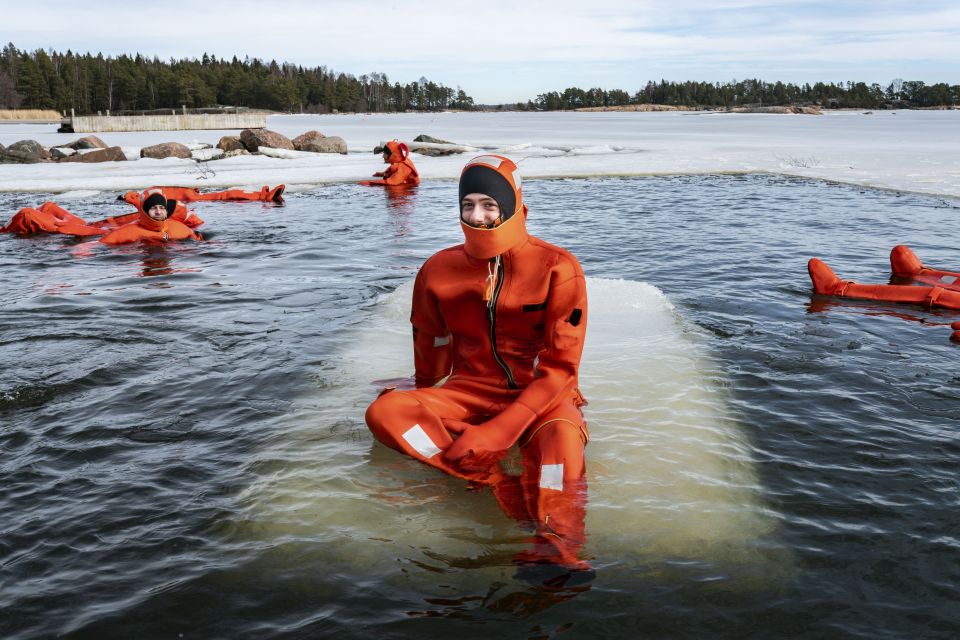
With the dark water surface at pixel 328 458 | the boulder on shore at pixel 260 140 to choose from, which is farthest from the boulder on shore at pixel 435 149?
the dark water surface at pixel 328 458

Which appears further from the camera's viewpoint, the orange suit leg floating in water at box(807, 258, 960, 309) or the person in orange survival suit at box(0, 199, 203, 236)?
the person in orange survival suit at box(0, 199, 203, 236)

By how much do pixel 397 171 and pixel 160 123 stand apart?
4177 cm

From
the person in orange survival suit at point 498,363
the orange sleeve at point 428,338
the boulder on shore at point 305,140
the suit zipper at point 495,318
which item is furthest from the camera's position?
the boulder on shore at point 305,140

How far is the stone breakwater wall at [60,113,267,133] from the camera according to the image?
51562 millimetres

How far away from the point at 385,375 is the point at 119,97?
111619 millimetres

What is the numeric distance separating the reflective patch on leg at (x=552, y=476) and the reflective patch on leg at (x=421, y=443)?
0.59m

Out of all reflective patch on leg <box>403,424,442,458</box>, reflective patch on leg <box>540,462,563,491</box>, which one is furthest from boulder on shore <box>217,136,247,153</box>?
reflective patch on leg <box>540,462,563,491</box>

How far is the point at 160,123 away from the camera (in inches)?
2143

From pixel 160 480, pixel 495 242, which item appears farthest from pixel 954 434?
pixel 160 480

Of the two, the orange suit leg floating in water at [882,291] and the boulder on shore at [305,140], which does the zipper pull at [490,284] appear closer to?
the orange suit leg floating in water at [882,291]

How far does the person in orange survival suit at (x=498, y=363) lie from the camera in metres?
3.79

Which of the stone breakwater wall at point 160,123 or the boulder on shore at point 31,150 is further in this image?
the stone breakwater wall at point 160,123

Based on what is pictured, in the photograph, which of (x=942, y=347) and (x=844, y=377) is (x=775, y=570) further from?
(x=942, y=347)

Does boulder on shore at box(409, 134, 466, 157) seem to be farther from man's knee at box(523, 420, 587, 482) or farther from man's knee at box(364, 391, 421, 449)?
man's knee at box(523, 420, 587, 482)
